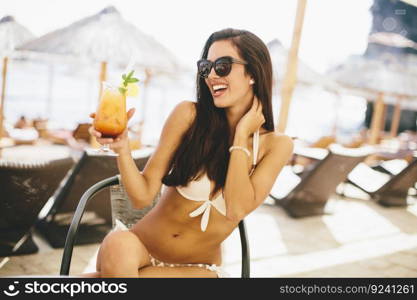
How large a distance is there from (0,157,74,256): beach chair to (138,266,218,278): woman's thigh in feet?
4.65

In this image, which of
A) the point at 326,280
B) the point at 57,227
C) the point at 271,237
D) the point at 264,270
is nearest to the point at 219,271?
the point at 326,280

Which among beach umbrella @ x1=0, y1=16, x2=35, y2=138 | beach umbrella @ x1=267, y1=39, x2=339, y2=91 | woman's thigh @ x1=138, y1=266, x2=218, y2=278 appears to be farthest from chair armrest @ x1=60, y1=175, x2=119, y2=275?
beach umbrella @ x1=267, y1=39, x2=339, y2=91

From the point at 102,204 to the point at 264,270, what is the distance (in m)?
1.54

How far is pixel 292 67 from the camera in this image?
15.9 ft

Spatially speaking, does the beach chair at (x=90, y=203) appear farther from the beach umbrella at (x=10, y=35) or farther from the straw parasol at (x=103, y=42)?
the beach umbrella at (x=10, y=35)

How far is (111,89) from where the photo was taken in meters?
1.37

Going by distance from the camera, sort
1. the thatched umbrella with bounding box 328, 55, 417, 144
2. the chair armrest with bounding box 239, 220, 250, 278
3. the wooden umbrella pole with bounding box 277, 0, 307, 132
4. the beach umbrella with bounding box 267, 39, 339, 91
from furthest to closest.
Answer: the thatched umbrella with bounding box 328, 55, 417, 144
the beach umbrella with bounding box 267, 39, 339, 91
the wooden umbrella pole with bounding box 277, 0, 307, 132
the chair armrest with bounding box 239, 220, 250, 278

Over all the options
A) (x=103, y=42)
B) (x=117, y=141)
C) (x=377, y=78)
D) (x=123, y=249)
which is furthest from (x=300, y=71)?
(x=123, y=249)

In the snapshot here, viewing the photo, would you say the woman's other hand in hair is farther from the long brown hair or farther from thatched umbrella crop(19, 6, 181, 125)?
thatched umbrella crop(19, 6, 181, 125)

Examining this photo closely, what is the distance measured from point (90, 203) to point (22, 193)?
2.50ft

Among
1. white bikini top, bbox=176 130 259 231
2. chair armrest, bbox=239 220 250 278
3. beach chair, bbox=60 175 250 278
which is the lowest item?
chair armrest, bbox=239 220 250 278

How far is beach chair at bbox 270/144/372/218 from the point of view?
183 inches

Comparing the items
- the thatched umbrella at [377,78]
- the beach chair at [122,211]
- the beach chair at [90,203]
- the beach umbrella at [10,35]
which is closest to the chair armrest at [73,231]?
the beach chair at [122,211]

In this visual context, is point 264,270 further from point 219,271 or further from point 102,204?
point 219,271
